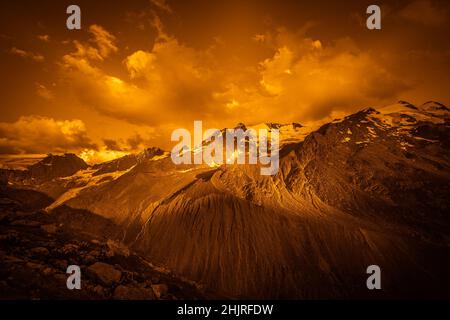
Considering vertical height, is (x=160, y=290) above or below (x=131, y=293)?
below

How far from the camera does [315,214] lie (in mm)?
136000

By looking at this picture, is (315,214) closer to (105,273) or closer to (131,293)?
(105,273)

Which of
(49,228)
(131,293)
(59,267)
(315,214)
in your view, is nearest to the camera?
(59,267)

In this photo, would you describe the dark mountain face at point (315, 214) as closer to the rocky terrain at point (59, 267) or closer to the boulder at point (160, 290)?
the rocky terrain at point (59, 267)

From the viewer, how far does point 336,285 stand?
104125mm

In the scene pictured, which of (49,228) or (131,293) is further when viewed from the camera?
(49,228)

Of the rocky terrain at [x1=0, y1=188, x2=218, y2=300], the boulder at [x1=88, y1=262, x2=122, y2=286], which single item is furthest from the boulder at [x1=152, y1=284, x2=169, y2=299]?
the boulder at [x1=88, y1=262, x2=122, y2=286]

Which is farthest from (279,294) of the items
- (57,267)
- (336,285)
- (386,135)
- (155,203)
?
(386,135)

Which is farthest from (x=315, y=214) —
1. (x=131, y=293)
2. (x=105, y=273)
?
(x=131, y=293)

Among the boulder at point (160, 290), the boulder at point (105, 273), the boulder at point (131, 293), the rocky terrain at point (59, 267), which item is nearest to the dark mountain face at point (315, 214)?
the rocky terrain at point (59, 267)

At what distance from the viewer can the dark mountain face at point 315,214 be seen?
108062 mm

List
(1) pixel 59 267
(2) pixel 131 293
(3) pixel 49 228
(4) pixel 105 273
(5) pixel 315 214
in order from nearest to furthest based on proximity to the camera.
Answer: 1. (1) pixel 59 267
2. (2) pixel 131 293
3. (4) pixel 105 273
4. (3) pixel 49 228
5. (5) pixel 315 214
